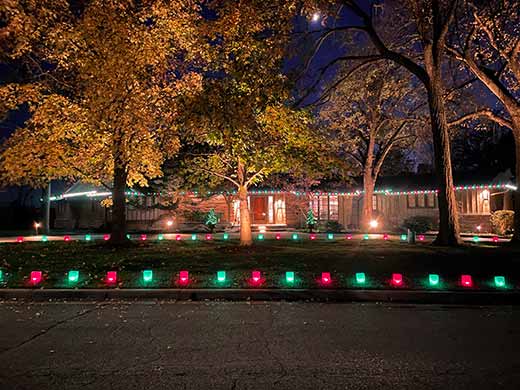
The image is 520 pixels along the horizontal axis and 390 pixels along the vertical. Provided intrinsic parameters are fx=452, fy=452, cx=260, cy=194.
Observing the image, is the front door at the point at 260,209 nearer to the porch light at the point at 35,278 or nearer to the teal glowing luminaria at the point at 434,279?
the porch light at the point at 35,278

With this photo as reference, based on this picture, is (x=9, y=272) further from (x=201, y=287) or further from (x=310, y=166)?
(x=310, y=166)

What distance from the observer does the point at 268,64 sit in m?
14.1

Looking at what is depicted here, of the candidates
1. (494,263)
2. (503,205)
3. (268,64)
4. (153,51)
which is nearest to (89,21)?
(153,51)

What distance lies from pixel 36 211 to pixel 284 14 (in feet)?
104

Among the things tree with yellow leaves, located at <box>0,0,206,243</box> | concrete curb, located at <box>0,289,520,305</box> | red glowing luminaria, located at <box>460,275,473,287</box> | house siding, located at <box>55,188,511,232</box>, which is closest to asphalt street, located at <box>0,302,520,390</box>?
concrete curb, located at <box>0,289,520,305</box>

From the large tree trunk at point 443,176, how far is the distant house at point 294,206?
13.3 meters

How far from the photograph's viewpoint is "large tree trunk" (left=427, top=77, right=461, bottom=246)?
1616cm

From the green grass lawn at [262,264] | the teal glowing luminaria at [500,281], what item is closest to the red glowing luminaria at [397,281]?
the green grass lawn at [262,264]

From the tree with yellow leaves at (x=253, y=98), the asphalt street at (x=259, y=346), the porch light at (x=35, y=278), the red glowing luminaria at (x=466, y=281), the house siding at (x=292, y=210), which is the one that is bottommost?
the asphalt street at (x=259, y=346)

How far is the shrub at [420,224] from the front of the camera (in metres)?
28.7

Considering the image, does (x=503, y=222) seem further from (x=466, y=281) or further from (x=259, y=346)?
(x=259, y=346)

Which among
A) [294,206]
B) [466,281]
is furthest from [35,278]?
[294,206]

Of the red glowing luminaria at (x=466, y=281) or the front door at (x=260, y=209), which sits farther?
the front door at (x=260, y=209)

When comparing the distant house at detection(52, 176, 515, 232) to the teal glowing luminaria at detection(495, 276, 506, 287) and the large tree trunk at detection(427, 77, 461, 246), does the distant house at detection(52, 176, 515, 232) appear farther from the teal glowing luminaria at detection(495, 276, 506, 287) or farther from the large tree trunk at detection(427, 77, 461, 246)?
the teal glowing luminaria at detection(495, 276, 506, 287)
